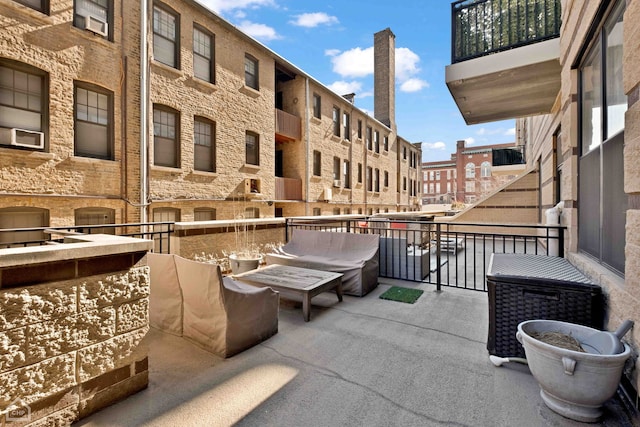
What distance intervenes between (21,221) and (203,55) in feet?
23.4

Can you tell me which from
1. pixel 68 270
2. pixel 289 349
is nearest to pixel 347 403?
pixel 289 349

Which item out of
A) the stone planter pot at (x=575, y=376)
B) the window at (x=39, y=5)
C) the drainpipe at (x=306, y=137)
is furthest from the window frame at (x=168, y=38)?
the stone planter pot at (x=575, y=376)

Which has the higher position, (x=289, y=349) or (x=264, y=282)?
(x=264, y=282)

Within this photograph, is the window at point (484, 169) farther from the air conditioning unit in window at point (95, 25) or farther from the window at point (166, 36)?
the air conditioning unit in window at point (95, 25)

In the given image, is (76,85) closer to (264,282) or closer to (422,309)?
(264,282)

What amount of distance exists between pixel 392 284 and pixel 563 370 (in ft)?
13.6

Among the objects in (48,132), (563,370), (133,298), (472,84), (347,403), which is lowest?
(347,403)

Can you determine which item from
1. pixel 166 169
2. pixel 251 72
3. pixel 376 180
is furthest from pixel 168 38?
pixel 376 180

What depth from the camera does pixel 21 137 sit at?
6.32 meters

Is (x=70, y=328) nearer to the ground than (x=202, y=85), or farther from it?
nearer to the ground

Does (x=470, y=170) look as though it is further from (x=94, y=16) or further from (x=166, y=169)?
(x=94, y=16)

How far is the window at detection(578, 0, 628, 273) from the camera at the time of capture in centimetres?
272

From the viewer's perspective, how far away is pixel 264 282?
4777mm

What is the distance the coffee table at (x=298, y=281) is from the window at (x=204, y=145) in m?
6.24
